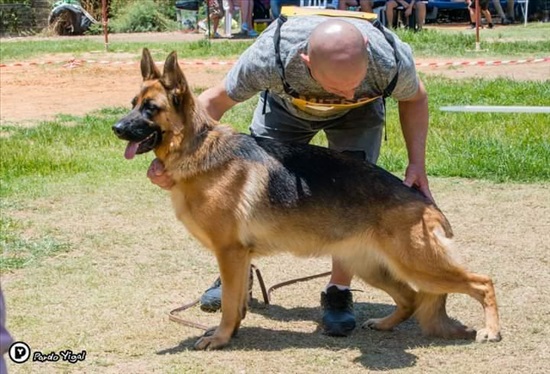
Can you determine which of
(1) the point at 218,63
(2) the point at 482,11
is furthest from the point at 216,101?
(2) the point at 482,11

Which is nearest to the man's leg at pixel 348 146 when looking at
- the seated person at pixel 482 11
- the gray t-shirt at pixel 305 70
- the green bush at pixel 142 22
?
the gray t-shirt at pixel 305 70

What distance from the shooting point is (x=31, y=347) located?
486 centimetres

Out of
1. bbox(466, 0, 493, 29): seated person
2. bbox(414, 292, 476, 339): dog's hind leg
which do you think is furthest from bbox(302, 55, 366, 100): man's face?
bbox(466, 0, 493, 29): seated person

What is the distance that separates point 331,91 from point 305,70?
197 millimetres

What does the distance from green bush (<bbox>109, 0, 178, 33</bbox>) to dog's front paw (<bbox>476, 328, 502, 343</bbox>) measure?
972 inches

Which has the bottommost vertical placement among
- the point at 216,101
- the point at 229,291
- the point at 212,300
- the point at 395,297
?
the point at 212,300

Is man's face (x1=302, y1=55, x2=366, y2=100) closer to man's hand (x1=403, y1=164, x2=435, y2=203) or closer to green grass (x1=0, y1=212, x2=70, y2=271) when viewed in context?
man's hand (x1=403, y1=164, x2=435, y2=203)

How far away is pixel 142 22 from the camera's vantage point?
2902 centimetres

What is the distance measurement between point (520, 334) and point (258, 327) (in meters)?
1.42

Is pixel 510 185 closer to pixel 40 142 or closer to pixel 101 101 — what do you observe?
pixel 40 142

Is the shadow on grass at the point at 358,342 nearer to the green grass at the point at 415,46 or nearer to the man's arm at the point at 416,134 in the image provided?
the man's arm at the point at 416,134

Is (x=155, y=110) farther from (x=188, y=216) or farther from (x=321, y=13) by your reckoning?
(x=321, y=13)

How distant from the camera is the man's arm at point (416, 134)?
17.0 ft

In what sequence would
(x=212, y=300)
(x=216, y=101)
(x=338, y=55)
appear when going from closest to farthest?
(x=338, y=55), (x=216, y=101), (x=212, y=300)
